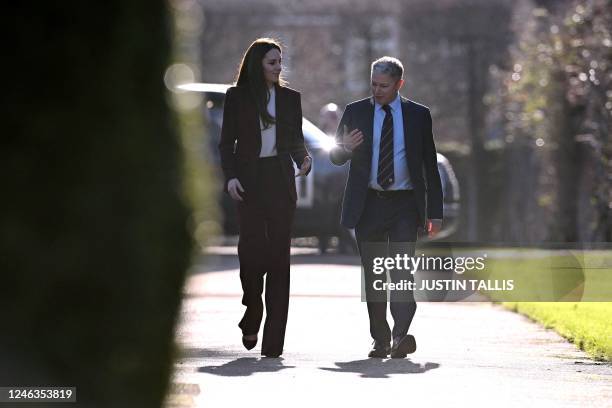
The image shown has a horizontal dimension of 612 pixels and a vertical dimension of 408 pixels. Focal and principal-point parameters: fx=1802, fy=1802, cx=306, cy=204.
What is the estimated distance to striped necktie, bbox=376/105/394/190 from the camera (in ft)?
32.1

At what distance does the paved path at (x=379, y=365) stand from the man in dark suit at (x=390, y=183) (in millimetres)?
303

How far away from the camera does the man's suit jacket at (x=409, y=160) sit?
9.79 meters

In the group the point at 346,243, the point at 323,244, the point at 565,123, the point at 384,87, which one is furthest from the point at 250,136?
the point at 565,123

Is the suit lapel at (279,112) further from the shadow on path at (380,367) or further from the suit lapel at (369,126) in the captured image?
the shadow on path at (380,367)

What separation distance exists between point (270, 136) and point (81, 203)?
560cm

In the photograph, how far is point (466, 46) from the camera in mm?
52094

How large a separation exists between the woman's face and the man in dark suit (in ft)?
1.58

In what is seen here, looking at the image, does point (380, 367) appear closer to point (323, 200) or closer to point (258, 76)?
point (258, 76)

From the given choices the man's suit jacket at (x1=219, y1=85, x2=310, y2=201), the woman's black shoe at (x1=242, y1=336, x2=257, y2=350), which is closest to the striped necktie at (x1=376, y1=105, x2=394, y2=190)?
the man's suit jacket at (x1=219, y1=85, x2=310, y2=201)

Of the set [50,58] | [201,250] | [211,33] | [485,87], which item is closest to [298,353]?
[201,250]

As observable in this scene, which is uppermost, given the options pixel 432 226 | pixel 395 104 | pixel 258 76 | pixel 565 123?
pixel 565 123

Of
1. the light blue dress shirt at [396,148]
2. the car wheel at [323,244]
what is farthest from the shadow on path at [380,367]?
the car wheel at [323,244]

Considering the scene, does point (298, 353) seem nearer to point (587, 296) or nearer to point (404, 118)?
point (404, 118)

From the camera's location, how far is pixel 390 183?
9.80 m
